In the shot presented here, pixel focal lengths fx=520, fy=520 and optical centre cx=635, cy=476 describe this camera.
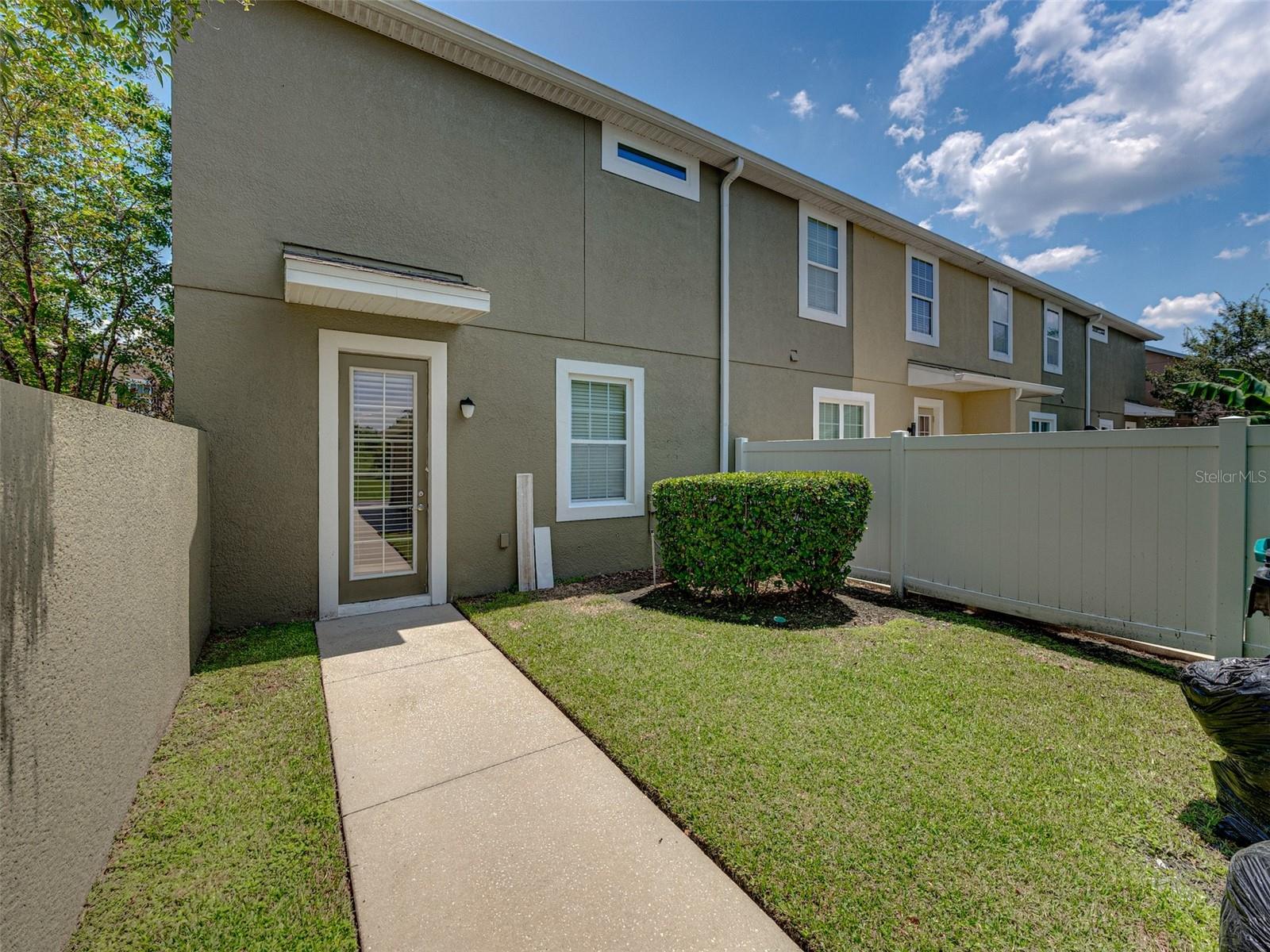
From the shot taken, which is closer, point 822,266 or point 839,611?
point 839,611

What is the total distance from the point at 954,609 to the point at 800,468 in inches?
103

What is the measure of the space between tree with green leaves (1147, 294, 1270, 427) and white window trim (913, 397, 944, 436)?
984cm

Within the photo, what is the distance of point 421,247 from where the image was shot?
240 inches

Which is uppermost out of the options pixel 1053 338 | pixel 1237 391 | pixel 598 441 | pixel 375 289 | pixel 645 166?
pixel 645 166

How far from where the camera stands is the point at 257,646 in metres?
4.72

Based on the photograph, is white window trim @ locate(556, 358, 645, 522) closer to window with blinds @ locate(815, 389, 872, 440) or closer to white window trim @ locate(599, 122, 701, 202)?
white window trim @ locate(599, 122, 701, 202)

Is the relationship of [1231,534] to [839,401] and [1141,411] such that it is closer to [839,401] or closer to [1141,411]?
[839,401]

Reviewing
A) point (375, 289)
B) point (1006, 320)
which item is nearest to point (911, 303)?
point (1006, 320)

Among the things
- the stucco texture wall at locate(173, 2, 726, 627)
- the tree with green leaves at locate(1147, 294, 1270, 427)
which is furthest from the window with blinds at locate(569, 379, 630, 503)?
the tree with green leaves at locate(1147, 294, 1270, 427)

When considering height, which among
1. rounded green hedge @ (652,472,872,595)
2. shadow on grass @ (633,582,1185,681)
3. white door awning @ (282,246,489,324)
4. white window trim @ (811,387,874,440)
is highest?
white door awning @ (282,246,489,324)

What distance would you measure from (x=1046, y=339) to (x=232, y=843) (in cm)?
1886

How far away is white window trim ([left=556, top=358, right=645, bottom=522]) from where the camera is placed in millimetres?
7008

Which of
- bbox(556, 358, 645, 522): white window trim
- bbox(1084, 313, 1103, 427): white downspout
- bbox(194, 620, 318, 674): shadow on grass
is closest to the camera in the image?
bbox(194, 620, 318, 674): shadow on grass

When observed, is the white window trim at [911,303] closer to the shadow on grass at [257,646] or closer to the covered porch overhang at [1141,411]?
the covered porch overhang at [1141,411]
